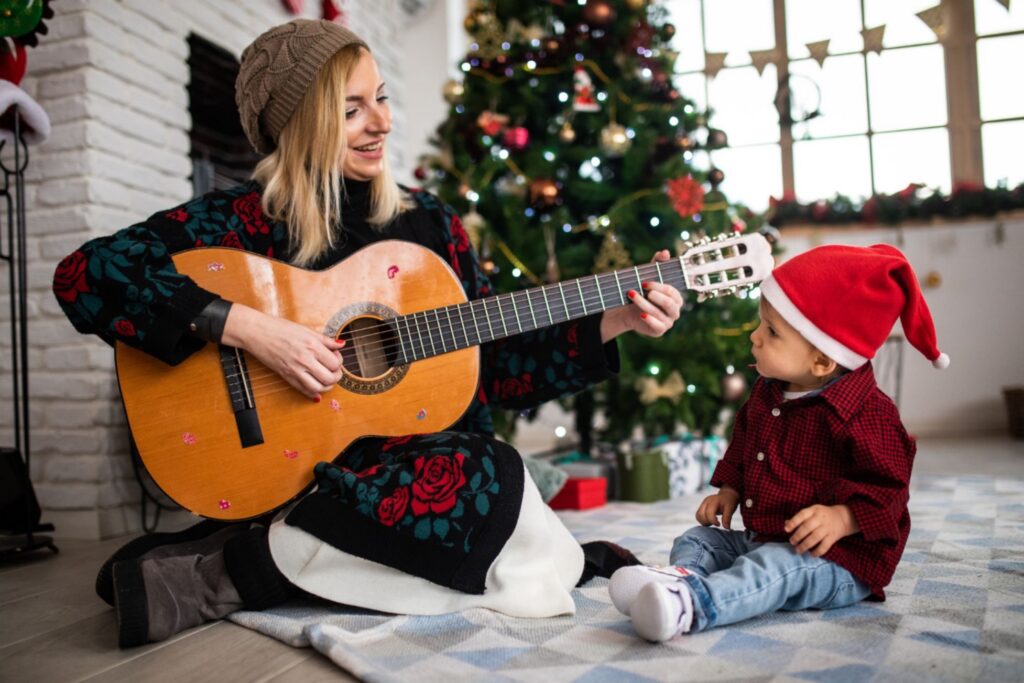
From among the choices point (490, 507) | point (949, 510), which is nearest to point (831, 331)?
point (490, 507)

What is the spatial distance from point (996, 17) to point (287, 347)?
470 centimetres

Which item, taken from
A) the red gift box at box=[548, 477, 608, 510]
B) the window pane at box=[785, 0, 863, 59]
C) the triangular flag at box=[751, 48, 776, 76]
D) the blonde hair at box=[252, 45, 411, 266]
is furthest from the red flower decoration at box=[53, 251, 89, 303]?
the window pane at box=[785, 0, 863, 59]

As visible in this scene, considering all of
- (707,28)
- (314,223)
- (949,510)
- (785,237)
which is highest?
(707,28)

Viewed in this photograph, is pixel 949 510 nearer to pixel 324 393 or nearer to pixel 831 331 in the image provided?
pixel 831 331

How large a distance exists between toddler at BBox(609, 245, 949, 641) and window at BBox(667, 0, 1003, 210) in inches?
131

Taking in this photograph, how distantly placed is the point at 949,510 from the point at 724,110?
330 cm

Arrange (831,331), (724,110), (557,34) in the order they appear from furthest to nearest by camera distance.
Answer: (724,110), (557,34), (831,331)

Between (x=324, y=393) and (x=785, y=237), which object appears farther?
(x=785, y=237)

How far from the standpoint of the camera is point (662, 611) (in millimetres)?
1071

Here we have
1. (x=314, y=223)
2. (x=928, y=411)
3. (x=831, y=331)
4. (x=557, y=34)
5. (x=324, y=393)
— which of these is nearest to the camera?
(x=831, y=331)

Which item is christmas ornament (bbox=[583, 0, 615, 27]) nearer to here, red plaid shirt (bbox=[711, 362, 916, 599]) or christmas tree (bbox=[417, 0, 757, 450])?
christmas tree (bbox=[417, 0, 757, 450])

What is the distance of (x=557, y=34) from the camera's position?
2955 mm

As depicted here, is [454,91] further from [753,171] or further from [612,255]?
[753,171]

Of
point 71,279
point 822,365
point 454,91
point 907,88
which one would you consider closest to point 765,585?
point 822,365
